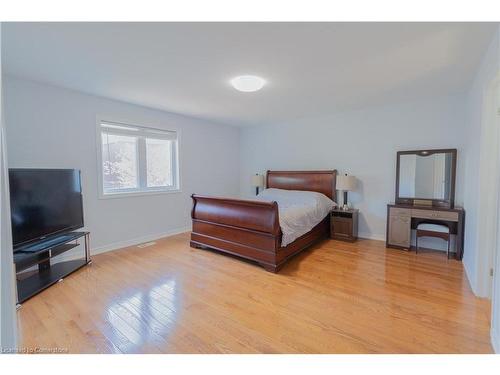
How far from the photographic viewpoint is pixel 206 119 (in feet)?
15.6

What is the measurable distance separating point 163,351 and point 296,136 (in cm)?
421

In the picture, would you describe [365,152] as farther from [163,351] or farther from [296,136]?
[163,351]

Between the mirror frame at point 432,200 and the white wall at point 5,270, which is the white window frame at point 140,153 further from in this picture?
the mirror frame at point 432,200

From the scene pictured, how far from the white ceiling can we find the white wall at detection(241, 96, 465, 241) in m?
0.40

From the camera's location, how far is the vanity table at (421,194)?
3270mm

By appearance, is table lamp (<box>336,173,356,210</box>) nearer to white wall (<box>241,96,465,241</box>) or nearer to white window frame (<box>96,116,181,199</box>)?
white wall (<box>241,96,465,241</box>)

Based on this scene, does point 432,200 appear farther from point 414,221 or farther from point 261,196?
point 261,196

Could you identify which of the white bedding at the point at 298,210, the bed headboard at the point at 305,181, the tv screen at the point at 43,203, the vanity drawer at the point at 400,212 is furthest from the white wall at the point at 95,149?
the vanity drawer at the point at 400,212

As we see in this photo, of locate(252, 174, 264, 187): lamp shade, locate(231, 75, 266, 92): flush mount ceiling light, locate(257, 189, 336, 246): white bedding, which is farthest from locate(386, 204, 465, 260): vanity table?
locate(231, 75, 266, 92): flush mount ceiling light

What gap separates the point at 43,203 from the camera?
8.09 feet

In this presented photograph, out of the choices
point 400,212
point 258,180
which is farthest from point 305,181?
point 400,212

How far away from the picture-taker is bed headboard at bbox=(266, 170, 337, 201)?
4.29 meters
